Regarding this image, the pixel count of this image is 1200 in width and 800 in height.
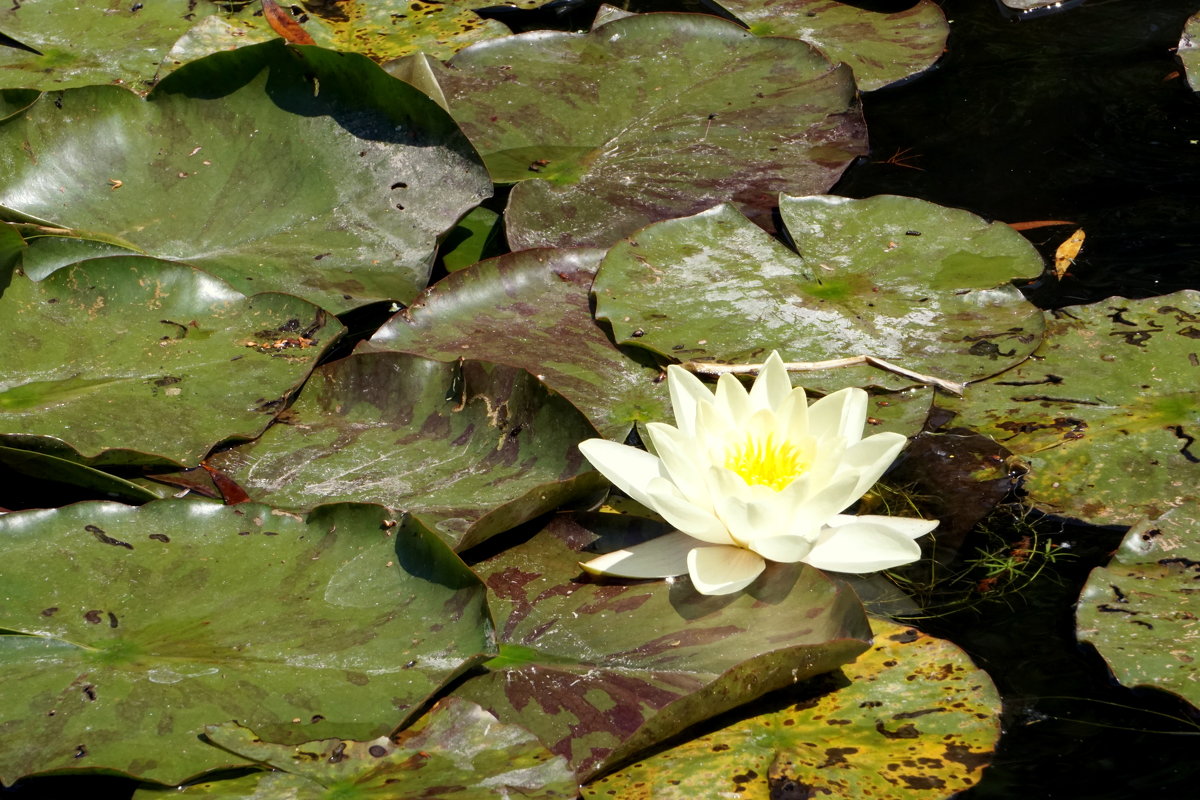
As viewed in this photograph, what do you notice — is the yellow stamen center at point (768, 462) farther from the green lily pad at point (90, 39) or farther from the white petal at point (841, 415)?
the green lily pad at point (90, 39)

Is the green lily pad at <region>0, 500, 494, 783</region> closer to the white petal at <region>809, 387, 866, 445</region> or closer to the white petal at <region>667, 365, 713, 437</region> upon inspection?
the white petal at <region>667, 365, 713, 437</region>

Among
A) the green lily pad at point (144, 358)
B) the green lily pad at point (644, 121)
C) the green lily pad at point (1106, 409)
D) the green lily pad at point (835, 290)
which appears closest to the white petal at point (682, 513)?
the green lily pad at point (835, 290)

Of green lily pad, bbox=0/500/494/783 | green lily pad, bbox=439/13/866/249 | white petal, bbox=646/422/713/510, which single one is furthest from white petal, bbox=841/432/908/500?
green lily pad, bbox=439/13/866/249

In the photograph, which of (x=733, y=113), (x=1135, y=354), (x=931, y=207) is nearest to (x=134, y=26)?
(x=733, y=113)

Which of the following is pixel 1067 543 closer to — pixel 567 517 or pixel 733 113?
pixel 567 517

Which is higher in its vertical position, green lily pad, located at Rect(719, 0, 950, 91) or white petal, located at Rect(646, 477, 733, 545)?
green lily pad, located at Rect(719, 0, 950, 91)

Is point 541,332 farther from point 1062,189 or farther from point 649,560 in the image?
point 1062,189
